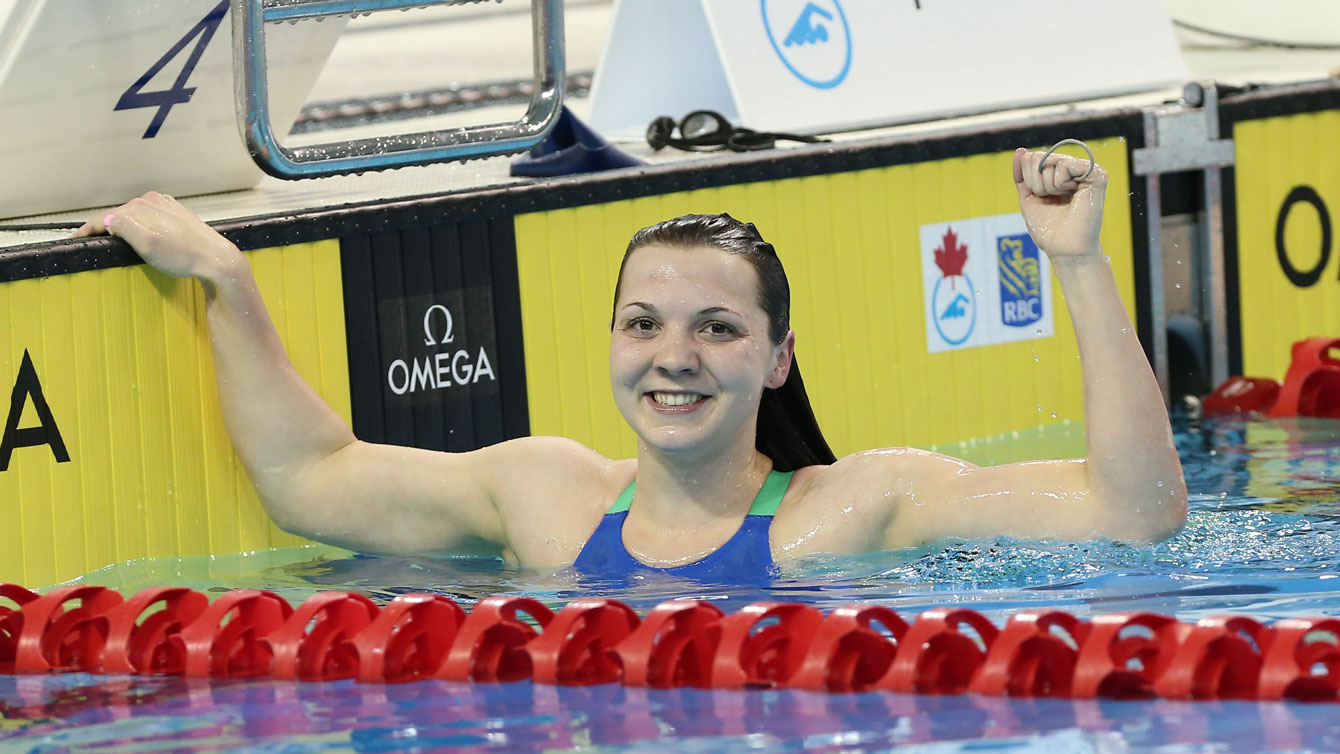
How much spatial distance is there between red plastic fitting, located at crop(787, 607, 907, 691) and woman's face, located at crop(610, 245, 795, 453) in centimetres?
44

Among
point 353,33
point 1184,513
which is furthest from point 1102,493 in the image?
point 353,33

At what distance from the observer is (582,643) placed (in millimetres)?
2703

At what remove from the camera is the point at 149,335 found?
3383mm

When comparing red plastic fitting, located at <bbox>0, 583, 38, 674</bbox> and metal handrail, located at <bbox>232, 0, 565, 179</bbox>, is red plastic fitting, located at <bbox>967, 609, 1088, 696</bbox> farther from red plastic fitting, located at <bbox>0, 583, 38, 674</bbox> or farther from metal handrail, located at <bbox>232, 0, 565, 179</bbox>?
metal handrail, located at <bbox>232, 0, 565, 179</bbox>

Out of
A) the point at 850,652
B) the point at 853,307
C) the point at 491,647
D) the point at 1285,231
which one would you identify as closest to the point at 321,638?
the point at 491,647

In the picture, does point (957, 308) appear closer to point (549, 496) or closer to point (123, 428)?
point (549, 496)

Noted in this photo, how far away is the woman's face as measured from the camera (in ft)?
9.70

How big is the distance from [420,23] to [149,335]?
725 centimetres

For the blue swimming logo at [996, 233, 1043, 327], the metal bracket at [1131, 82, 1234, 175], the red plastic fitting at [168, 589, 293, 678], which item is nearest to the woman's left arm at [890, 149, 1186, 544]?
the red plastic fitting at [168, 589, 293, 678]

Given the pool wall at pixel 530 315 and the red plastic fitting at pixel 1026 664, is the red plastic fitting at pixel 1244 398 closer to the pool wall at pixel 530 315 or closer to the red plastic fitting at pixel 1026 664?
the pool wall at pixel 530 315

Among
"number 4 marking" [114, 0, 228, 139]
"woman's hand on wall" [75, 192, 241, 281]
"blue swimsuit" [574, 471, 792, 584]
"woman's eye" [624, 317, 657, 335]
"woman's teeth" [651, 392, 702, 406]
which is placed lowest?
"blue swimsuit" [574, 471, 792, 584]

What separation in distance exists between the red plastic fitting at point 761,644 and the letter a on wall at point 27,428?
4.13 feet

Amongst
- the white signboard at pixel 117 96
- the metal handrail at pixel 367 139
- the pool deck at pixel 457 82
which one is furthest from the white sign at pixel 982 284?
the white signboard at pixel 117 96

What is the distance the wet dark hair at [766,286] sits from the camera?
304 centimetres
